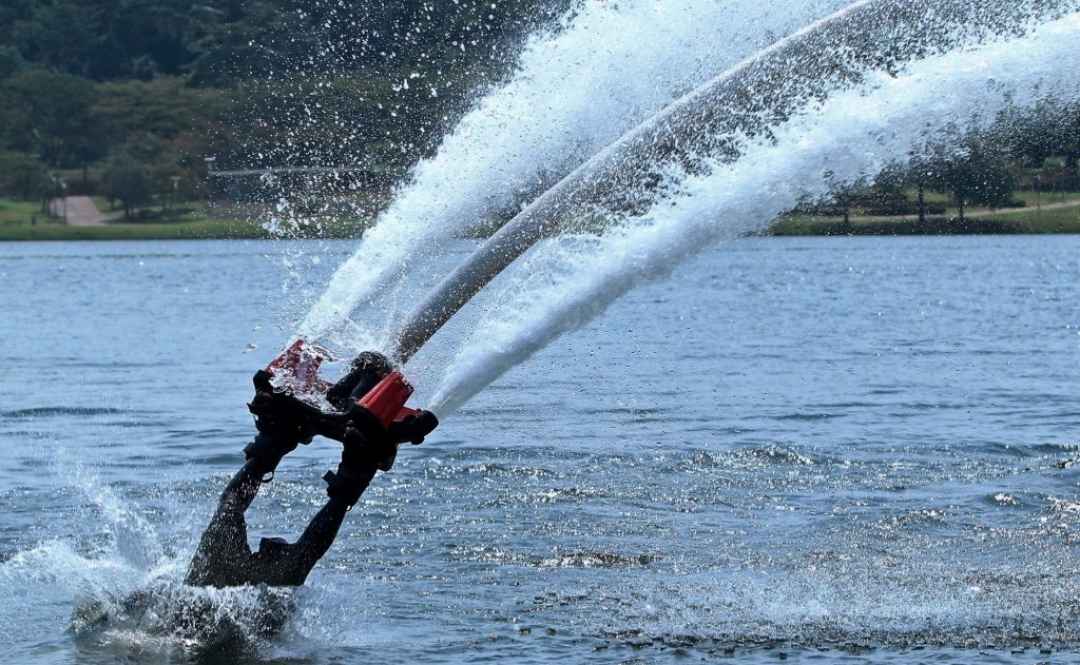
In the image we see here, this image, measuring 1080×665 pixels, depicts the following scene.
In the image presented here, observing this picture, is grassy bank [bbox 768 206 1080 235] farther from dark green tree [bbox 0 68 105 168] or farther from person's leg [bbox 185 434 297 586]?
person's leg [bbox 185 434 297 586]

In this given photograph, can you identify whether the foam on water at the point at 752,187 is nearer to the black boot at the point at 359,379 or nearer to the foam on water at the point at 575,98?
the black boot at the point at 359,379

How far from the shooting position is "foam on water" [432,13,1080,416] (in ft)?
38.2

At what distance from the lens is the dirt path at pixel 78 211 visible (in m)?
143

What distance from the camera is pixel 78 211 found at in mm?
146000

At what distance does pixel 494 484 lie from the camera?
56.1 ft

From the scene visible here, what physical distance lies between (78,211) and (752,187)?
459ft

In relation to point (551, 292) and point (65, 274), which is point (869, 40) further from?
point (65, 274)

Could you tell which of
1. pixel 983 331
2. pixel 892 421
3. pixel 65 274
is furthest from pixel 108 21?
pixel 892 421

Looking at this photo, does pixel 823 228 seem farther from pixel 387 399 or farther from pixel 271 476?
pixel 387 399

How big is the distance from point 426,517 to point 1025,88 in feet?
21.2

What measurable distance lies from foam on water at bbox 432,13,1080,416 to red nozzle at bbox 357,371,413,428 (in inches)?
38.1

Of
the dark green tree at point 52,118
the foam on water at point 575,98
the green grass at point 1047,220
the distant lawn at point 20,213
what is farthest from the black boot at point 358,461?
the dark green tree at point 52,118

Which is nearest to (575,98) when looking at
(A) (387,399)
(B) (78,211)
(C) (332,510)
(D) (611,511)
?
(A) (387,399)

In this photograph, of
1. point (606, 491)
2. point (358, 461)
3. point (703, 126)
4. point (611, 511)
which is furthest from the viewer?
point (606, 491)
